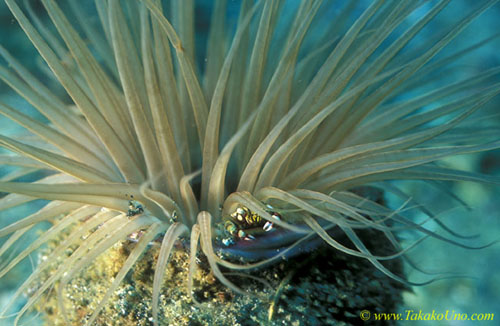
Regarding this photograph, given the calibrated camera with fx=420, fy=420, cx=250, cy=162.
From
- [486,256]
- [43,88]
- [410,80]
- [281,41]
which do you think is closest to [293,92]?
[281,41]

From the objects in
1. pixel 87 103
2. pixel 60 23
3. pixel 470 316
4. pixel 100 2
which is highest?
pixel 100 2

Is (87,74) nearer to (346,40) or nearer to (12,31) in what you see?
(346,40)

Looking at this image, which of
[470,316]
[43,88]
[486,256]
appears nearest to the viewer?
[43,88]

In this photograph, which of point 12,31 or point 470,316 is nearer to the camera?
point 470,316

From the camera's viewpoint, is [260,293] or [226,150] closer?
[226,150]

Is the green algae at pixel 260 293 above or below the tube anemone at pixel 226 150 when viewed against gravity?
below

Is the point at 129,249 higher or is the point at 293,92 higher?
the point at 293,92

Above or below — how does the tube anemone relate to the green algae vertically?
above

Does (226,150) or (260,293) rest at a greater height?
(226,150)
